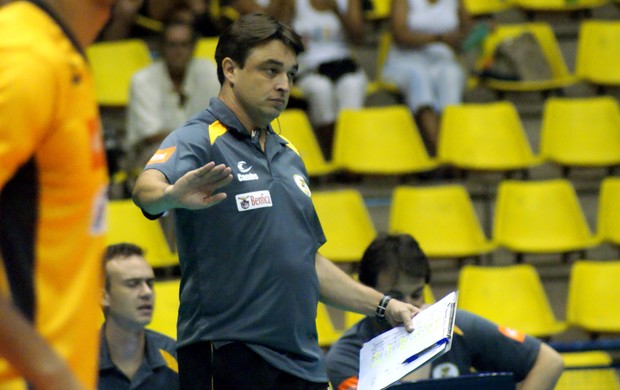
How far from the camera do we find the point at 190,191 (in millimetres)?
2529

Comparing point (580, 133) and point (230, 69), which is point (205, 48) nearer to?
point (580, 133)

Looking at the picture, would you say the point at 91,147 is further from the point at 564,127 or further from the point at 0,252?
the point at 564,127

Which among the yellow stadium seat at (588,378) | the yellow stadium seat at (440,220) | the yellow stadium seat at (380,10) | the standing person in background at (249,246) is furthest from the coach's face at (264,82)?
the yellow stadium seat at (380,10)

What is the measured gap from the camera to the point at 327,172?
7.35 metres

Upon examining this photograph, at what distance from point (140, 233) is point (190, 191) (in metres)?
3.86

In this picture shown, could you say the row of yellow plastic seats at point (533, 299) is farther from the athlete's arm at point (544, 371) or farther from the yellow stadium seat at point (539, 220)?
the athlete's arm at point (544, 371)

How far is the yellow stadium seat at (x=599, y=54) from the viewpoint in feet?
27.6

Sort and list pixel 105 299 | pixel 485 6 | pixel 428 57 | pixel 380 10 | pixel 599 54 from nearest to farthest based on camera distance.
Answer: pixel 105 299
pixel 428 57
pixel 599 54
pixel 380 10
pixel 485 6

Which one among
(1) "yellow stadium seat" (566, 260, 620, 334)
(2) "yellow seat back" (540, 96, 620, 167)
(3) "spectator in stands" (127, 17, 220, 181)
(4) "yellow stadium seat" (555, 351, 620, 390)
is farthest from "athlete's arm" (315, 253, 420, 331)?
(2) "yellow seat back" (540, 96, 620, 167)

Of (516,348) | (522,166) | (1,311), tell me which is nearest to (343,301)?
(516,348)

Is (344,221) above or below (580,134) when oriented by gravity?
below

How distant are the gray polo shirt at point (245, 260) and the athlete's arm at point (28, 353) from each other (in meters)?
1.34

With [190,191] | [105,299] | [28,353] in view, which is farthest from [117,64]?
[28,353]

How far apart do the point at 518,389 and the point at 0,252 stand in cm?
288
